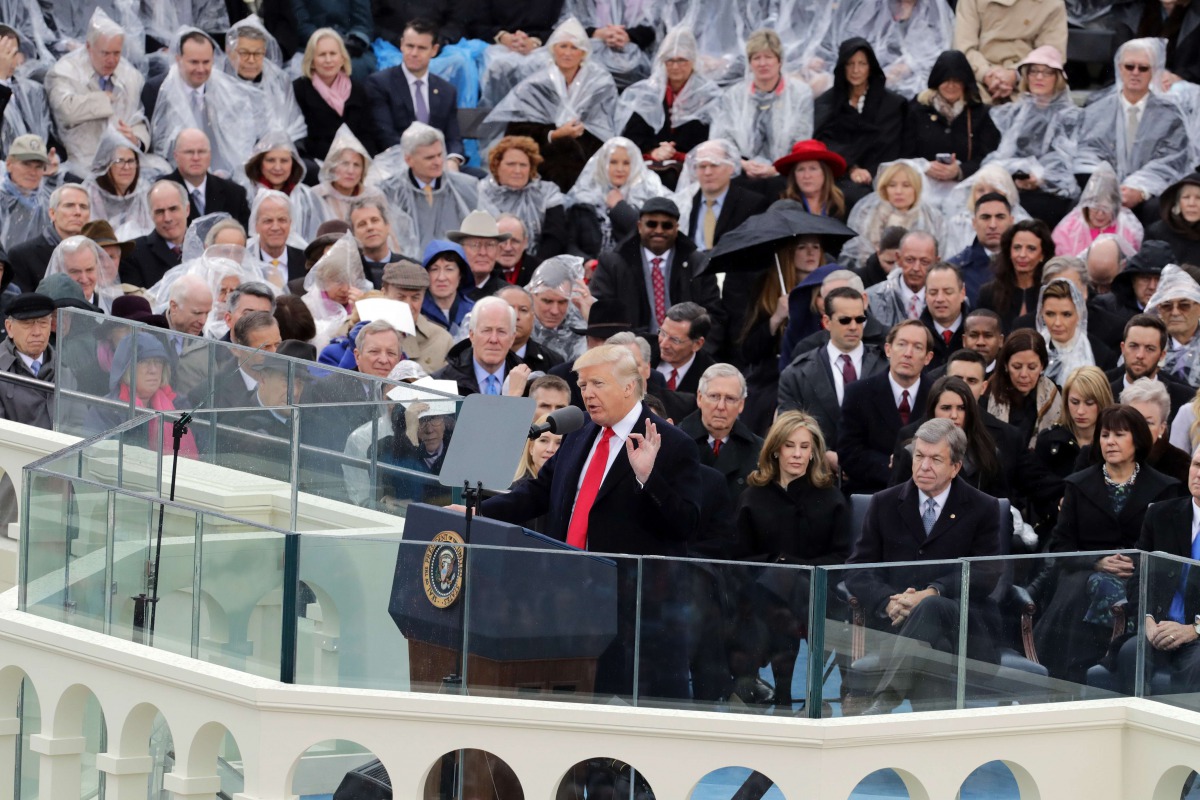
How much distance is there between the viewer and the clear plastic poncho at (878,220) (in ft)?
43.5

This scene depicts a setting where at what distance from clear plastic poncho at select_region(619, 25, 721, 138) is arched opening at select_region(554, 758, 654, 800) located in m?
8.32

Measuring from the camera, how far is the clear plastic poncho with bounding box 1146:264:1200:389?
37.0 ft

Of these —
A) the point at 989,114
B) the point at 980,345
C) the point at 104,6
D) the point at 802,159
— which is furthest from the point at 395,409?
the point at 104,6

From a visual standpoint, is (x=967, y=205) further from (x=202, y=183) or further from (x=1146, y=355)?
(x=202, y=183)

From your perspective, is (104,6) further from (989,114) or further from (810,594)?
(810,594)

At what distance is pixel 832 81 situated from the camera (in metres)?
15.9

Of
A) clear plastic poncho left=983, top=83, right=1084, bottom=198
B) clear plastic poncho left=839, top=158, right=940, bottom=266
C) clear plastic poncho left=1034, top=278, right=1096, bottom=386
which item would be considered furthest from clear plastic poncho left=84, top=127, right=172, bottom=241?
clear plastic poncho left=1034, top=278, right=1096, bottom=386

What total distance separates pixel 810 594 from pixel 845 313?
322 centimetres

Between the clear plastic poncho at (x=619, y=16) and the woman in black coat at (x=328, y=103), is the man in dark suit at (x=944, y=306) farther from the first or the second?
the clear plastic poncho at (x=619, y=16)

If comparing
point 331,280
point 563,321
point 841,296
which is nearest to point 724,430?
point 841,296

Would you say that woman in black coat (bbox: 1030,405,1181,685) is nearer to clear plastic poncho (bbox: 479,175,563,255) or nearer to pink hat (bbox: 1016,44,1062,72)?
clear plastic poncho (bbox: 479,175,563,255)

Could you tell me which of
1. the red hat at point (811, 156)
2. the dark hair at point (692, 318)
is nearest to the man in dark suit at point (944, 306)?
the dark hair at point (692, 318)

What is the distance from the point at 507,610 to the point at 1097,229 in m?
6.65

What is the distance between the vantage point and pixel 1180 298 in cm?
1140
